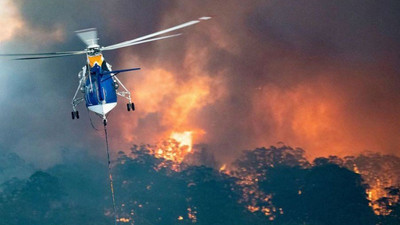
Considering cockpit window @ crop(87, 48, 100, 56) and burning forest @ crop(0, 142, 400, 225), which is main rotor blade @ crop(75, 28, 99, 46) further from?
burning forest @ crop(0, 142, 400, 225)

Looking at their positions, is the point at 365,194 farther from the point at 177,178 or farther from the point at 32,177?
the point at 32,177

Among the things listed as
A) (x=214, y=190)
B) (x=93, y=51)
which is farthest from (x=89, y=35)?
(x=214, y=190)

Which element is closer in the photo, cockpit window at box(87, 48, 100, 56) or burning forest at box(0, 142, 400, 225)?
cockpit window at box(87, 48, 100, 56)

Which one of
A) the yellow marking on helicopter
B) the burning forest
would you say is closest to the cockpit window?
the yellow marking on helicopter

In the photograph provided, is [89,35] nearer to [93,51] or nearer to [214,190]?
[93,51]

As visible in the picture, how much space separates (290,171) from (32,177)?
5652 cm

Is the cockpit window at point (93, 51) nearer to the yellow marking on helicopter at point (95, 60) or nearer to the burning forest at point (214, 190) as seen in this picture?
the yellow marking on helicopter at point (95, 60)

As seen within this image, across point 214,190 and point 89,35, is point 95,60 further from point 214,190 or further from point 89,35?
point 214,190

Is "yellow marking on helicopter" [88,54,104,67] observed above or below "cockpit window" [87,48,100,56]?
below

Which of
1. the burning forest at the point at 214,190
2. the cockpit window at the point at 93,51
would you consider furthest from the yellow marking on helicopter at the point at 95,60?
the burning forest at the point at 214,190

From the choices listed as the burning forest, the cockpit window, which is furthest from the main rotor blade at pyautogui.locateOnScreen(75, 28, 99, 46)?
the burning forest

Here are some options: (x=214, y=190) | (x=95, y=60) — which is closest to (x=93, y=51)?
(x=95, y=60)

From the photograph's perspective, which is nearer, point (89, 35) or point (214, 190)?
point (89, 35)

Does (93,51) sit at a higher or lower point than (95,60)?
higher
